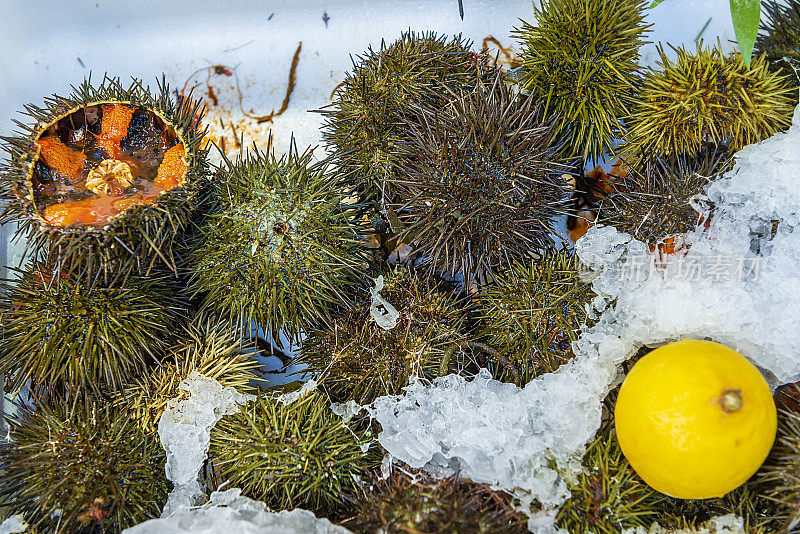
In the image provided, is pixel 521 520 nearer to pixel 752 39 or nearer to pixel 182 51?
pixel 752 39

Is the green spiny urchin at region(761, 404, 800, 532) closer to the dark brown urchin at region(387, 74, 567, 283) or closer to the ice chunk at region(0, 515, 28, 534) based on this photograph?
the dark brown urchin at region(387, 74, 567, 283)

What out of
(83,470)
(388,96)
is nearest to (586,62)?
(388,96)

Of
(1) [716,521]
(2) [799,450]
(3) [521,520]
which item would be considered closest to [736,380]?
(2) [799,450]

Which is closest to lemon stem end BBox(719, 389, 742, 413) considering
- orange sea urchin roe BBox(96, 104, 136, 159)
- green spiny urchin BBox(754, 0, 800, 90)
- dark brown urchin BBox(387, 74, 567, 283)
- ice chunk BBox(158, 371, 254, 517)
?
dark brown urchin BBox(387, 74, 567, 283)

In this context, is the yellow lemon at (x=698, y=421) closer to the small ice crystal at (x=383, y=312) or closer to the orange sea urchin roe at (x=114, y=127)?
the small ice crystal at (x=383, y=312)

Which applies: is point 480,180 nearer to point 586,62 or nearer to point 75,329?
point 586,62

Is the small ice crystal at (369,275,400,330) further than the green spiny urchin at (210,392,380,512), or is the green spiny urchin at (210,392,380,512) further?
the small ice crystal at (369,275,400,330)
